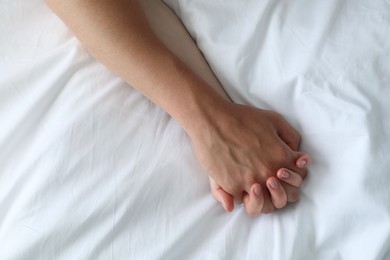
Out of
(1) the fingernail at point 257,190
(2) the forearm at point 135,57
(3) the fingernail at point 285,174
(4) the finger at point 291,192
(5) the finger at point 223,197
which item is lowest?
(4) the finger at point 291,192

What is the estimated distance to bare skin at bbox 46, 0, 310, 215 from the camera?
703 millimetres

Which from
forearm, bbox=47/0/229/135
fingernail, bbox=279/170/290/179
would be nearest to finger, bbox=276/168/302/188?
fingernail, bbox=279/170/290/179

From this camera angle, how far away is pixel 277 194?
665mm

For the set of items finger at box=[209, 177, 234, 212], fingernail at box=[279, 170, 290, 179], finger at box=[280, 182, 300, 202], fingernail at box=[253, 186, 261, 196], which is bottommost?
finger at box=[280, 182, 300, 202]

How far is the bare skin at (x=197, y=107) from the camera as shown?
0.70 metres

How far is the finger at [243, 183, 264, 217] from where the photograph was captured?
2.20ft

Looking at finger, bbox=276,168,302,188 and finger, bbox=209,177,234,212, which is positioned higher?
finger, bbox=209,177,234,212

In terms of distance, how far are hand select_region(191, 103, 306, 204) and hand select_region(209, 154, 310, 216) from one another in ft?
0.03

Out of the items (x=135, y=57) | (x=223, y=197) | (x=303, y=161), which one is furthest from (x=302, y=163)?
(x=135, y=57)

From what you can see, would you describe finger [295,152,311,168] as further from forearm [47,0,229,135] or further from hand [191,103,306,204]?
forearm [47,0,229,135]

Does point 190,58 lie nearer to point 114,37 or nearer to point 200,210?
point 114,37

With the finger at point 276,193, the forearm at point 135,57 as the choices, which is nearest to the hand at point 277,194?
the finger at point 276,193

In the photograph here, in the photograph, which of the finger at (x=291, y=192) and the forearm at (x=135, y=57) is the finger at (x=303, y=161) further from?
the forearm at (x=135, y=57)

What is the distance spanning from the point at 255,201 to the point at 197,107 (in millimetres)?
155
